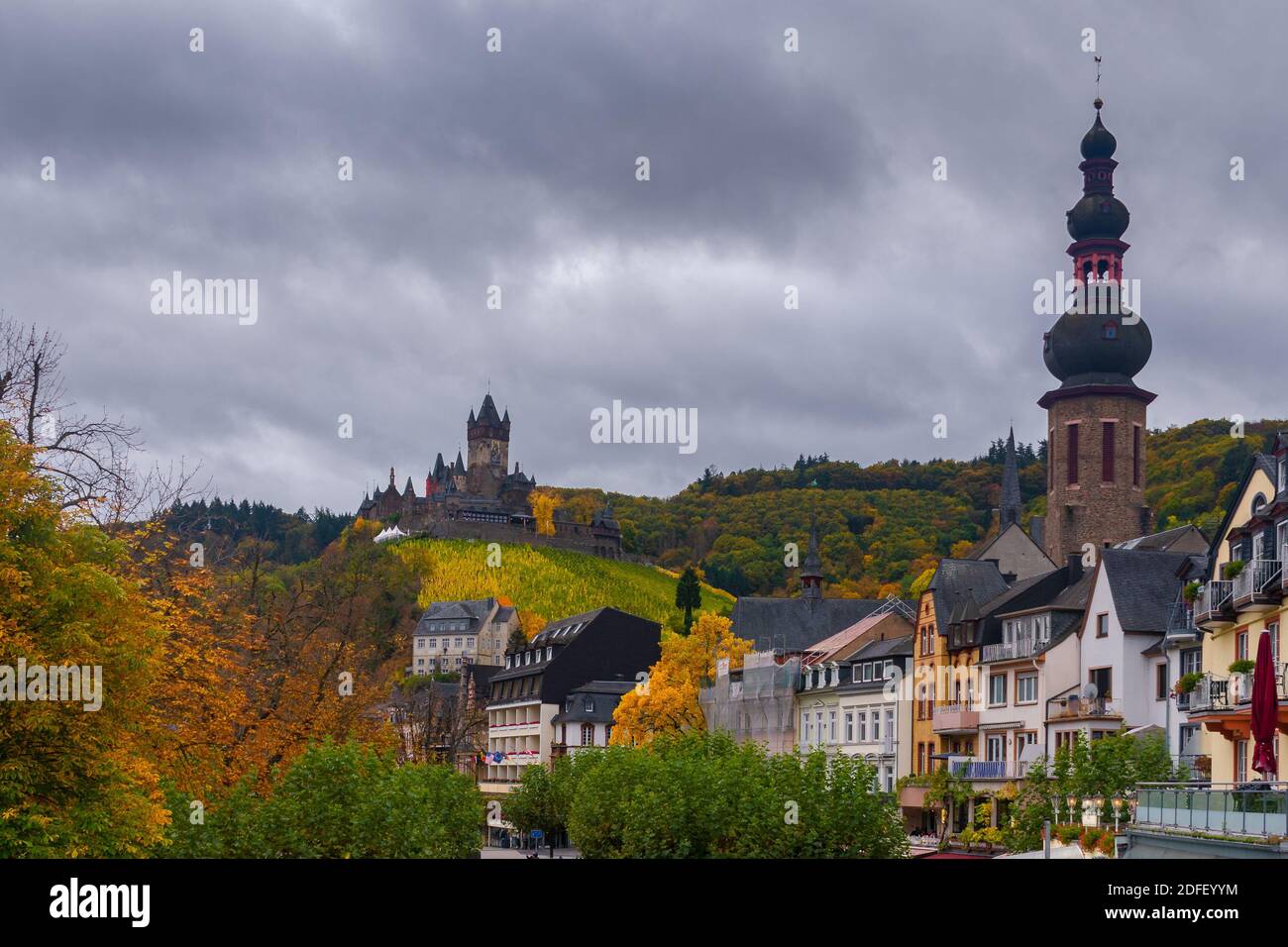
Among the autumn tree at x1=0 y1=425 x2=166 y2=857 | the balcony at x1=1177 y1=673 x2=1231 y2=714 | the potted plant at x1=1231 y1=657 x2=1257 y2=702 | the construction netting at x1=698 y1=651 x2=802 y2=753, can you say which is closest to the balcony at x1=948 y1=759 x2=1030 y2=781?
the balcony at x1=1177 y1=673 x2=1231 y2=714

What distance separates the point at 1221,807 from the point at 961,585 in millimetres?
52292

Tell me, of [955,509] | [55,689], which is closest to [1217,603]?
[55,689]

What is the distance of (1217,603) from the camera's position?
5081 centimetres

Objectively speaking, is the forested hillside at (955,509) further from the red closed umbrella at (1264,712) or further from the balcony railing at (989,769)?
the red closed umbrella at (1264,712)

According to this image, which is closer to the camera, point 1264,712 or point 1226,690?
point 1264,712

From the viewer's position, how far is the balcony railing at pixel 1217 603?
49.7 m

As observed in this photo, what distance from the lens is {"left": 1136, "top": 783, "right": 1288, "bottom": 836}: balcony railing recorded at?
28536 mm

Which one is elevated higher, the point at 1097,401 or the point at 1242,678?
the point at 1097,401

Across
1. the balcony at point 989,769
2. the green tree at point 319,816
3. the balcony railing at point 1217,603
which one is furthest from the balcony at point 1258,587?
the green tree at point 319,816

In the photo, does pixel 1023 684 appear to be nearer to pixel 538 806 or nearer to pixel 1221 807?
pixel 538 806

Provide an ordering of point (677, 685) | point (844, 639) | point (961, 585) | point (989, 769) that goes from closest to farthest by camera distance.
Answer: point (989, 769) < point (961, 585) < point (677, 685) < point (844, 639)

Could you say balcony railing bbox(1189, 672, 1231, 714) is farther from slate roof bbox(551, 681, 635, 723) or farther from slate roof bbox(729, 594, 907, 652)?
slate roof bbox(729, 594, 907, 652)
